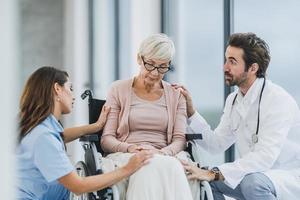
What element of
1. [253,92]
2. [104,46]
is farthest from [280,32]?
[104,46]

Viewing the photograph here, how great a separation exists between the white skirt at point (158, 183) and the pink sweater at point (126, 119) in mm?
251

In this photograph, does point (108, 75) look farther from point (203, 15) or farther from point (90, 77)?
point (203, 15)

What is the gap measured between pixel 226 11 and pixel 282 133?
3.69 ft

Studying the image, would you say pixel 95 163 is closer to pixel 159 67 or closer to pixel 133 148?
pixel 133 148

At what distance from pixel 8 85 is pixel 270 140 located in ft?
5.37

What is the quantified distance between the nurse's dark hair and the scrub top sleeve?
106mm

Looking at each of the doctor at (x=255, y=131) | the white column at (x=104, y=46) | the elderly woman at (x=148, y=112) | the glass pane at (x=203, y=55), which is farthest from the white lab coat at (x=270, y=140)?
the white column at (x=104, y=46)

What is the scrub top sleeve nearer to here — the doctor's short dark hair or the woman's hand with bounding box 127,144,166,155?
the woman's hand with bounding box 127,144,166,155

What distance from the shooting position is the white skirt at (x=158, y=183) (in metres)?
1.69

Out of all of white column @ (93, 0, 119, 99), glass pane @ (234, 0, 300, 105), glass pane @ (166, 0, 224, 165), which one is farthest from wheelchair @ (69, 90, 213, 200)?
white column @ (93, 0, 119, 99)

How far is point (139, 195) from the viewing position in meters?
1.68

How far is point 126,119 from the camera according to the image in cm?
209

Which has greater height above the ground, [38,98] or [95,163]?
[38,98]

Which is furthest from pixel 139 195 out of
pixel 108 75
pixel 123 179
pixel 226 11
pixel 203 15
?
pixel 108 75
